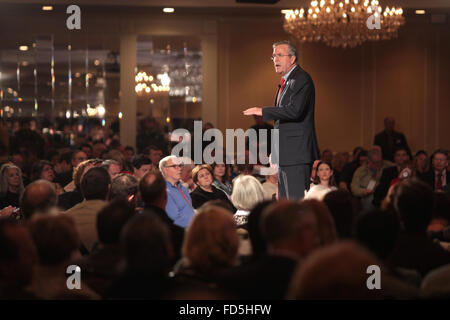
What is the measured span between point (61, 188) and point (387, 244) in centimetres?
412

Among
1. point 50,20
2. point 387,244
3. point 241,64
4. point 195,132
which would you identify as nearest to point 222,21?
point 241,64

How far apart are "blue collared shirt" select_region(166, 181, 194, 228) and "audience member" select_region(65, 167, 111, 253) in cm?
79

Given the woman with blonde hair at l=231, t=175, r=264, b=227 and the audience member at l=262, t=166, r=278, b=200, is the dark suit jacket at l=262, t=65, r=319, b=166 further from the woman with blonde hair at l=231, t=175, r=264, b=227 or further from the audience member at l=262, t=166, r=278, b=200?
the audience member at l=262, t=166, r=278, b=200

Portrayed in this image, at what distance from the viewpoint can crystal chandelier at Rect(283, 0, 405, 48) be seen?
9039 millimetres

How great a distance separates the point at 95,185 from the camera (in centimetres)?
386

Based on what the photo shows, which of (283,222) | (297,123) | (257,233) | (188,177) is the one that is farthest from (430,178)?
(283,222)

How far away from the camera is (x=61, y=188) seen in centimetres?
609

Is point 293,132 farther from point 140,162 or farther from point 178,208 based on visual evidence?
point 140,162

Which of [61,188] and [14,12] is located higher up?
[14,12]

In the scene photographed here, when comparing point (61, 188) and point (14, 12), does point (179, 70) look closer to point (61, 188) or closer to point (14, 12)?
point (14, 12)

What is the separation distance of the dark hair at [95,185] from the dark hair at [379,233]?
1.78 m

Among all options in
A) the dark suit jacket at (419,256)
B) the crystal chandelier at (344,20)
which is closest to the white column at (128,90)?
the crystal chandelier at (344,20)

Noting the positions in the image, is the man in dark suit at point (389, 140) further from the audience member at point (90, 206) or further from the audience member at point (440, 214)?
the audience member at point (90, 206)

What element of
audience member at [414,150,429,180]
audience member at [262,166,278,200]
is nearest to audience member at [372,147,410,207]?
audience member at [414,150,429,180]
